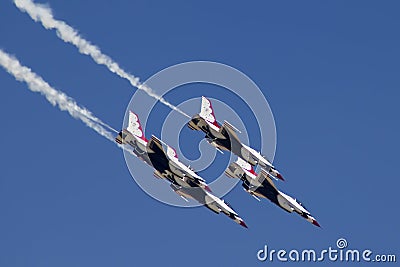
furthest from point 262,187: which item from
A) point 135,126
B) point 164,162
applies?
point 135,126

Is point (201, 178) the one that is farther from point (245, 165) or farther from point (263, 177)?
point (263, 177)

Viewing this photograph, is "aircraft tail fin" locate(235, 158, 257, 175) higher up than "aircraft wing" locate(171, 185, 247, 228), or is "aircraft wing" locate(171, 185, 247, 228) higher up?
"aircraft tail fin" locate(235, 158, 257, 175)

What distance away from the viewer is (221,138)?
129875 millimetres

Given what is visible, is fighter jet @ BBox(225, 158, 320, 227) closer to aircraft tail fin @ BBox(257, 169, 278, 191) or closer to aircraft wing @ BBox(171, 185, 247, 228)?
aircraft tail fin @ BBox(257, 169, 278, 191)

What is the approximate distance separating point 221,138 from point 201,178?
6.80 meters

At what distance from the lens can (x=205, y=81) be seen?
12544 centimetres

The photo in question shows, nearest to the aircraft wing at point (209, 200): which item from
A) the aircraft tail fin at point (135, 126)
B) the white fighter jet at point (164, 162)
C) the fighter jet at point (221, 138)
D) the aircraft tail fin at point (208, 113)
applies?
the white fighter jet at point (164, 162)

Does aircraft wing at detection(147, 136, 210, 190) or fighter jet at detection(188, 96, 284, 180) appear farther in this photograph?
fighter jet at detection(188, 96, 284, 180)

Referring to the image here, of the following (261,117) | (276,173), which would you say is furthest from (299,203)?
(261,117)

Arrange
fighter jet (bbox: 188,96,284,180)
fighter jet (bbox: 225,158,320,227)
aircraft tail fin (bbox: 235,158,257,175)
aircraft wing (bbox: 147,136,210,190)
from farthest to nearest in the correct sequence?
fighter jet (bbox: 225,158,320,227) → aircraft tail fin (bbox: 235,158,257,175) → fighter jet (bbox: 188,96,284,180) → aircraft wing (bbox: 147,136,210,190)

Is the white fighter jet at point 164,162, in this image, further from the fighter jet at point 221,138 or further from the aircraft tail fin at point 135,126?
the fighter jet at point 221,138

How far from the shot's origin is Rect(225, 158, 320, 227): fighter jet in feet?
436

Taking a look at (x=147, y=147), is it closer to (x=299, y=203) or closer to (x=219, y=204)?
(x=219, y=204)

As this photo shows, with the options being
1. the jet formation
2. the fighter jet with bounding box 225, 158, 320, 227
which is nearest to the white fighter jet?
the jet formation
